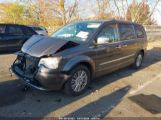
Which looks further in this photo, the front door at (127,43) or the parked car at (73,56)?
the front door at (127,43)

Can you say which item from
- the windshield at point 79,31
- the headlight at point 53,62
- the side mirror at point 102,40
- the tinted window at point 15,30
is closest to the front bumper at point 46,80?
the headlight at point 53,62

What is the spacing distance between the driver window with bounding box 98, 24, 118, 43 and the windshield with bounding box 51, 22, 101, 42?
23cm

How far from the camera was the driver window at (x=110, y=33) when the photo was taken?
600 centimetres

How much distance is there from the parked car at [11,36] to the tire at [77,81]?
247 inches

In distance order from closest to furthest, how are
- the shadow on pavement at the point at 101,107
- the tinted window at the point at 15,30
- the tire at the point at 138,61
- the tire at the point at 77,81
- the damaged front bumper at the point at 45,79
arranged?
the shadow on pavement at the point at 101,107
the damaged front bumper at the point at 45,79
the tire at the point at 77,81
the tire at the point at 138,61
the tinted window at the point at 15,30

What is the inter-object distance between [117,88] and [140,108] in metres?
1.29

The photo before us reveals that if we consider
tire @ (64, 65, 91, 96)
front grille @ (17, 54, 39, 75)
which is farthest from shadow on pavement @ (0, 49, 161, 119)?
front grille @ (17, 54, 39, 75)

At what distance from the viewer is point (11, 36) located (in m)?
10.7

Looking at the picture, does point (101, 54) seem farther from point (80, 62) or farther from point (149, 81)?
point (149, 81)

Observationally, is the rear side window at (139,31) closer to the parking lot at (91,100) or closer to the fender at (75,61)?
the parking lot at (91,100)

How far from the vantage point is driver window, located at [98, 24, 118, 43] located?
600cm

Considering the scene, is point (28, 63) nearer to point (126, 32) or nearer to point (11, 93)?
point (11, 93)

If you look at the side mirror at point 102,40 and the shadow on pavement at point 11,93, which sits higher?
the side mirror at point 102,40

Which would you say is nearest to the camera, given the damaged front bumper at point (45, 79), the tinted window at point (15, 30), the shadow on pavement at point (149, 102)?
the damaged front bumper at point (45, 79)
